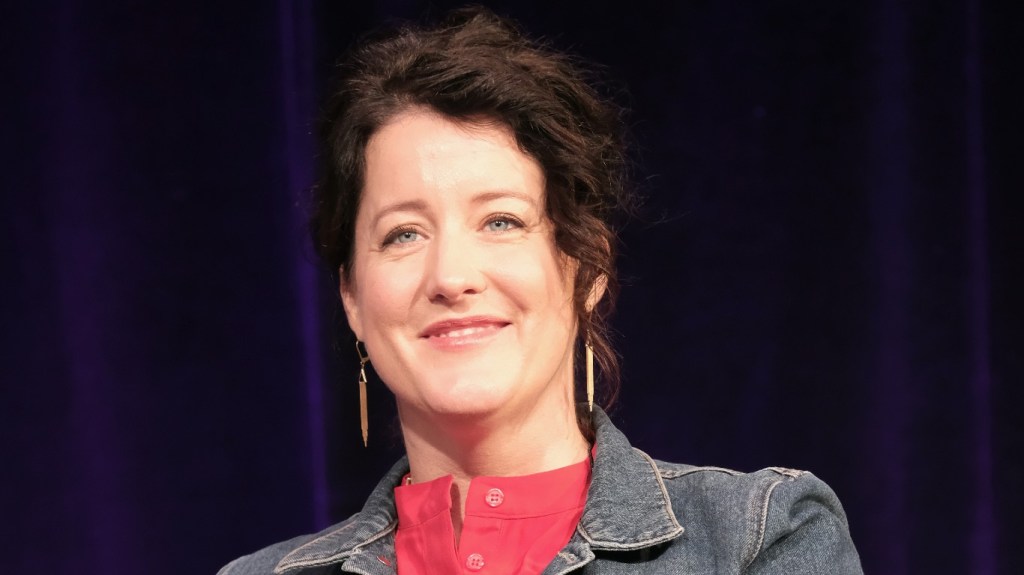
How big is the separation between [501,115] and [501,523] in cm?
48

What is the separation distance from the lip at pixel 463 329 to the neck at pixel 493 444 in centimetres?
9

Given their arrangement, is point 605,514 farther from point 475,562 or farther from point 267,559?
point 267,559

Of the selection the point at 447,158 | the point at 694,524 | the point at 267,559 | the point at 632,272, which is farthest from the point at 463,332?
the point at 632,272

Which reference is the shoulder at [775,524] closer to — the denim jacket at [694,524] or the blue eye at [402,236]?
the denim jacket at [694,524]

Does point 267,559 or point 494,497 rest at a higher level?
point 494,497

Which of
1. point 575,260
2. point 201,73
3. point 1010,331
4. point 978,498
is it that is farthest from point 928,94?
point 201,73

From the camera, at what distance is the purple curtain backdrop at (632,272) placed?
6.97 ft

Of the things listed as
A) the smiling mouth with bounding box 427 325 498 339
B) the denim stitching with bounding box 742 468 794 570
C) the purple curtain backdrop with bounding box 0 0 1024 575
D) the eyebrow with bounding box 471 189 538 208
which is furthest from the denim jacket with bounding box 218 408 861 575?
the purple curtain backdrop with bounding box 0 0 1024 575

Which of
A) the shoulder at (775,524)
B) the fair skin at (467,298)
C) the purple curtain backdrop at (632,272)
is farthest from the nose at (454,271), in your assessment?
the purple curtain backdrop at (632,272)

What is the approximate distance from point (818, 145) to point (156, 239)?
1098 mm

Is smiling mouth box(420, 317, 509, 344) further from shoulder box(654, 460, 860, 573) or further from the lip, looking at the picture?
shoulder box(654, 460, 860, 573)

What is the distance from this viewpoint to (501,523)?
5.08 ft

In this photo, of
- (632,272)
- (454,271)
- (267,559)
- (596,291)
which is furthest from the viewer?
(632,272)

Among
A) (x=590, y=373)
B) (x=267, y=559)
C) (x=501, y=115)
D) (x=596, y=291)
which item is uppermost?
(x=501, y=115)
